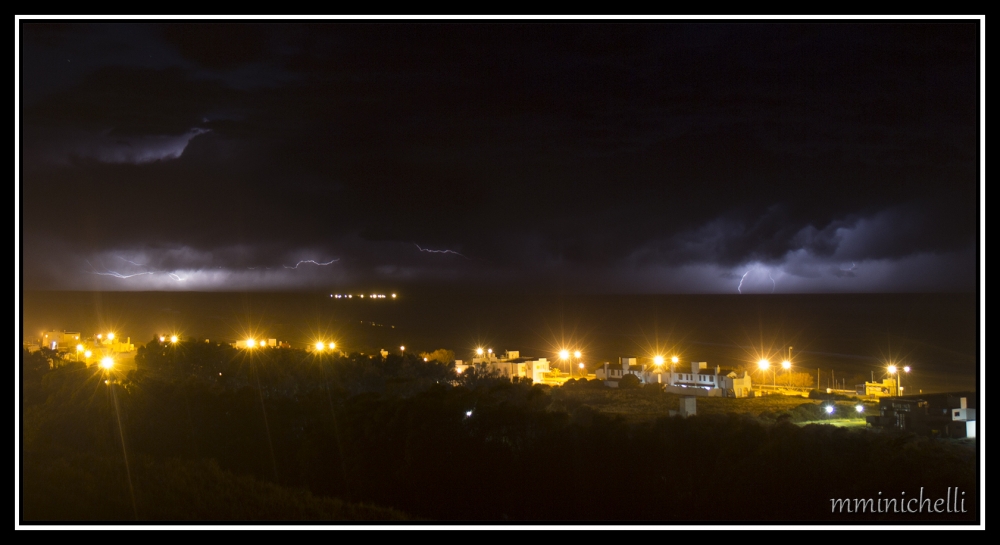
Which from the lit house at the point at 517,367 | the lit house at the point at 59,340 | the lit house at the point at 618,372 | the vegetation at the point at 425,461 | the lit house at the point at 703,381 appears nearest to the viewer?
the vegetation at the point at 425,461

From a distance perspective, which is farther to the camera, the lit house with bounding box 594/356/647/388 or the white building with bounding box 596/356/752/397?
the lit house with bounding box 594/356/647/388

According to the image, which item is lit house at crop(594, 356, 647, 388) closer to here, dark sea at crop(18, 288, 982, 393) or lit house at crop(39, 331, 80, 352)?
dark sea at crop(18, 288, 982, 393)

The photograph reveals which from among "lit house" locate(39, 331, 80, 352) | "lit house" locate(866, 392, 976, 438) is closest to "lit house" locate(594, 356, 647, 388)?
"lit house" locate(866, 392, 976, 438)

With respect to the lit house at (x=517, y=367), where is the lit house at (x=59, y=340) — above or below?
above

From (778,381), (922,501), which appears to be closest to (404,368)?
(922,501)

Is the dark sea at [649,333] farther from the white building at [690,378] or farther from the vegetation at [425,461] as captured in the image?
the vegetation at [425,461]

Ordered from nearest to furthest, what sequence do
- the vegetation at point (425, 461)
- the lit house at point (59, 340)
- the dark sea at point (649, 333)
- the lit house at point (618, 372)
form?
the vegetation at point (425, 461) < the lit house at point (618, 372) < the lit house at point (59, 340) < the dark sea at point (649, 333)

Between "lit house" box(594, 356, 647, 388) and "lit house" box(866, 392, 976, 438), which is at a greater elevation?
"lit house" box(866, 392, 976, 438)

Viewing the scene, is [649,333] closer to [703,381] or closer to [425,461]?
[703,381]

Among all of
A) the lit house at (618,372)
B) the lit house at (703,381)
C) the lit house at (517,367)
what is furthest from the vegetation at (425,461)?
the lit house at (618,372)

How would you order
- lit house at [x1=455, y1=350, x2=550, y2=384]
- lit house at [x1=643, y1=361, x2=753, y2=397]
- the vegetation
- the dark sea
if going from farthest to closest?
the dark sea → lit house at [x1=455, y1=350, x2=550, y2=384] → lit house at [x1=643, y1=361, x2=753, y2=397] → the vegetation

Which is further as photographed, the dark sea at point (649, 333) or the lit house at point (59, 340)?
the dark sea at point (649, 333)
